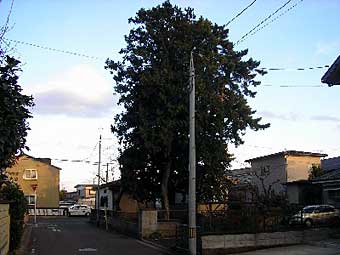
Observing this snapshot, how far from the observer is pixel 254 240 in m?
21.8

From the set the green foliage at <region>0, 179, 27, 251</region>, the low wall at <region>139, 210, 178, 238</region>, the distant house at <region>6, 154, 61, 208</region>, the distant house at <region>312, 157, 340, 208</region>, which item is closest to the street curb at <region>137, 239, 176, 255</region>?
the low wall at <region>139, 210, 178, 238</region>

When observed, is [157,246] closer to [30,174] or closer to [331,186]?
[331,186]

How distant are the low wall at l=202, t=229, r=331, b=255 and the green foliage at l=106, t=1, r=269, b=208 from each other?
11.2 m

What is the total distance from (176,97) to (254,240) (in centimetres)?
1242

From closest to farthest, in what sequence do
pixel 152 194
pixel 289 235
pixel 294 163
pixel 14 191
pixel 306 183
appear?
1. pixel 14 191
2. pixel 289 235
3. pixel 152 194
4. pixel 306 183
5. pixel 294 163

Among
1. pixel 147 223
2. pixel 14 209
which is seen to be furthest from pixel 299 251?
pixel 147 223

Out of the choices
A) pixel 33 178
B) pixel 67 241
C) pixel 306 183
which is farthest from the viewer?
pixel 33 178

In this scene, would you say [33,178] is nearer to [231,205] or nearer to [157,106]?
[157,106]

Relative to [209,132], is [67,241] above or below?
below

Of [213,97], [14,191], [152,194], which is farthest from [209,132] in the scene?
[14,191]

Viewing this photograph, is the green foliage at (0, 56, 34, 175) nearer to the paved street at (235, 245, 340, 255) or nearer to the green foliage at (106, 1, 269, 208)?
the paved street at (235, 245, 340, 255)

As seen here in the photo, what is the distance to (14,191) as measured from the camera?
20984 millimetres

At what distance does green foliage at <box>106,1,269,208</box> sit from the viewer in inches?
1258

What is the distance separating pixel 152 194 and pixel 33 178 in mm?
42326
